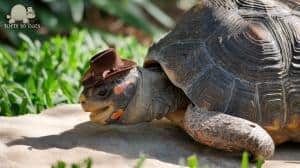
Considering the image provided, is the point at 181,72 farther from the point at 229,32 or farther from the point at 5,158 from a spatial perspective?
the point at 5,158

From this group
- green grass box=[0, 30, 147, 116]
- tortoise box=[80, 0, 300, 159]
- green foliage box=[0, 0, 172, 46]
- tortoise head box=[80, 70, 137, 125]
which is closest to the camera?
tortoise box=[80, 0, 300, 159]

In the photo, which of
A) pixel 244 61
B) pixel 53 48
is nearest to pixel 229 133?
pixel 244 61

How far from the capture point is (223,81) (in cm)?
398

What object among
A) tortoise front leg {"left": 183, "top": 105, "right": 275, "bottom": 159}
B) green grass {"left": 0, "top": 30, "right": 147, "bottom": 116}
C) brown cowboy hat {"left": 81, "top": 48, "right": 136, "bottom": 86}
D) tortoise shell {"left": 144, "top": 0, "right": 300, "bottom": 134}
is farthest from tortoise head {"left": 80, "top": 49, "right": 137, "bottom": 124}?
green grass {"left": 0, "top": 30, "right": 147, "bottom": 116}

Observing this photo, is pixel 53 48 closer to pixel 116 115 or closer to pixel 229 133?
pixel 116 115

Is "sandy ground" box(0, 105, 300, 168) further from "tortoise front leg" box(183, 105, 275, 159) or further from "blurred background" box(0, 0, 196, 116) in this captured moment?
"blurred background" box(0, 0, 196, 116)

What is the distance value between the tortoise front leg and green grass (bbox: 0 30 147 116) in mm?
1390

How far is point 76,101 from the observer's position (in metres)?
5.12

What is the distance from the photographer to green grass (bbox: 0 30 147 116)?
4863 millimetres

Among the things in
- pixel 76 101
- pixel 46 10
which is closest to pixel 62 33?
pixel 46 10

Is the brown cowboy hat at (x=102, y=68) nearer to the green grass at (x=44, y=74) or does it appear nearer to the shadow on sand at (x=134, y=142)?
the shadow on sand at (x=134, y=142)

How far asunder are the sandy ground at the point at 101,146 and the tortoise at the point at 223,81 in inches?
3.7

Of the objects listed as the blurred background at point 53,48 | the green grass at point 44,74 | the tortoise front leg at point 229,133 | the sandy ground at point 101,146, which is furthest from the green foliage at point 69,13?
the tortoise front leg at point 229,133

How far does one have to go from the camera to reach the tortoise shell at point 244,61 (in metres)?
3.98
